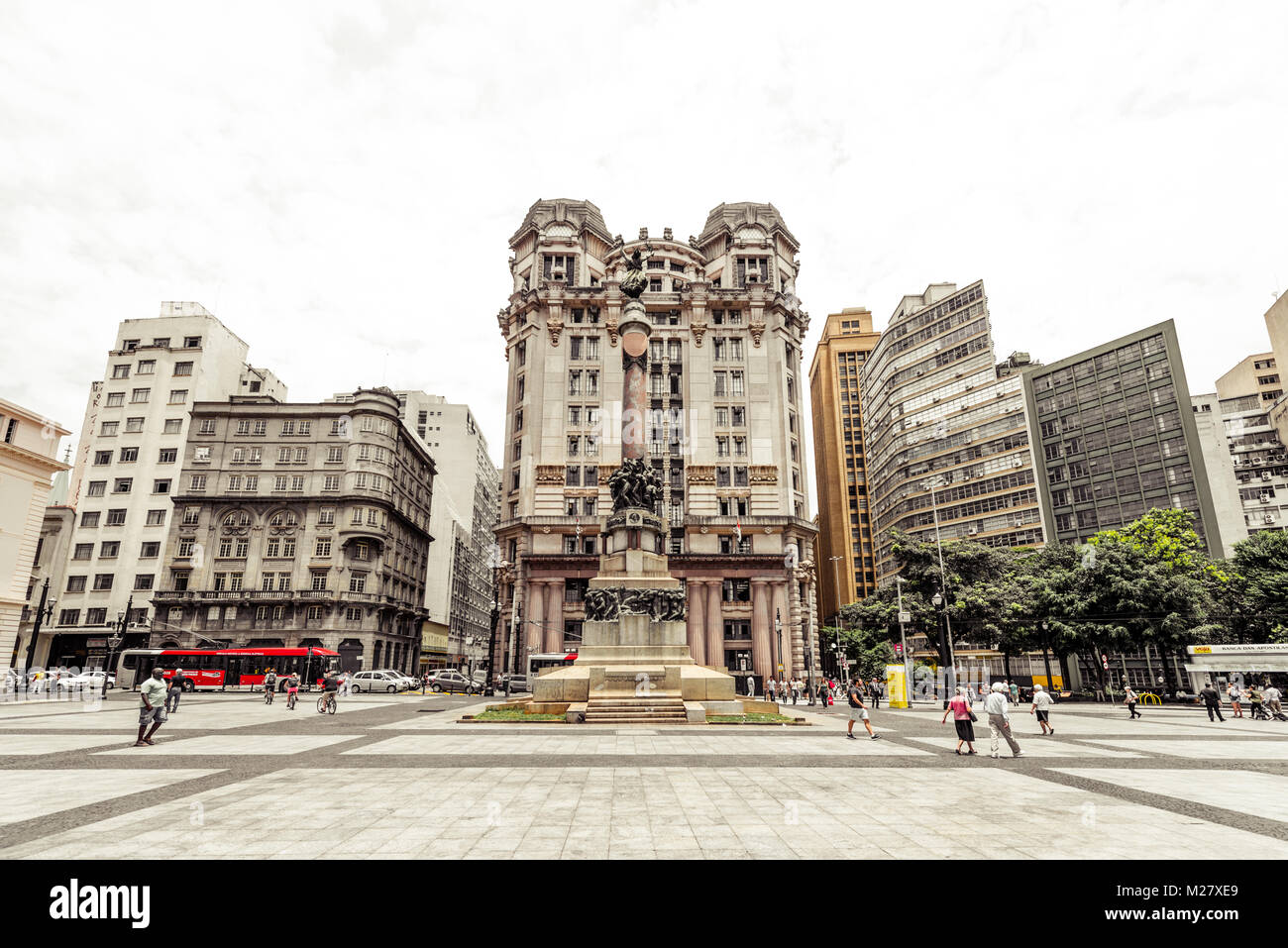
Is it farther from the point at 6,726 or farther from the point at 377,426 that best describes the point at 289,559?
the point at 6,726

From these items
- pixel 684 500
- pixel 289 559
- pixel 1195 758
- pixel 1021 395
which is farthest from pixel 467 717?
pixel 1021 395

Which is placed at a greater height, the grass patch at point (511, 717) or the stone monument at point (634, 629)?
the stone monument at point (634, 629)

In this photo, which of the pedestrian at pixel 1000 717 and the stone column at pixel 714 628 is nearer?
the pedestrian at pixel 1000 717

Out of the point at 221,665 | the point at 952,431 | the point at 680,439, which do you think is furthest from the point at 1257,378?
the point at 221,665

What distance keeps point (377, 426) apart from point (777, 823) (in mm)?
66075

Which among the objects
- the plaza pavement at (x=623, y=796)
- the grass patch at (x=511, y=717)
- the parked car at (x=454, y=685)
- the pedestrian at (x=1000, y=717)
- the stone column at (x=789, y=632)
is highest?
the stone column at (x=789, y=632)

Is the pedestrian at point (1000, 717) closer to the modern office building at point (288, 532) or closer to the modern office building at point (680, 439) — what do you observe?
the modern office building at point (680, 439)

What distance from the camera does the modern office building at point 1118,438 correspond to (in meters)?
62.3

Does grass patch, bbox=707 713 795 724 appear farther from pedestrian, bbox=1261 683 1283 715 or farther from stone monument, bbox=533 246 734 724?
pedestrian, bbox=1261 683 1283 715

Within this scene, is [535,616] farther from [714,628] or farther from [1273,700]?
[1273,700]

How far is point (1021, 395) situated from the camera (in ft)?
241

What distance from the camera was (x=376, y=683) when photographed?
51.2m

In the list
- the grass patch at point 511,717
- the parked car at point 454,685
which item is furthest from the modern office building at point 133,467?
the grass patch at point 511,717

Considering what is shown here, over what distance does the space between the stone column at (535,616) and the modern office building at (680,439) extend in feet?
0.39
